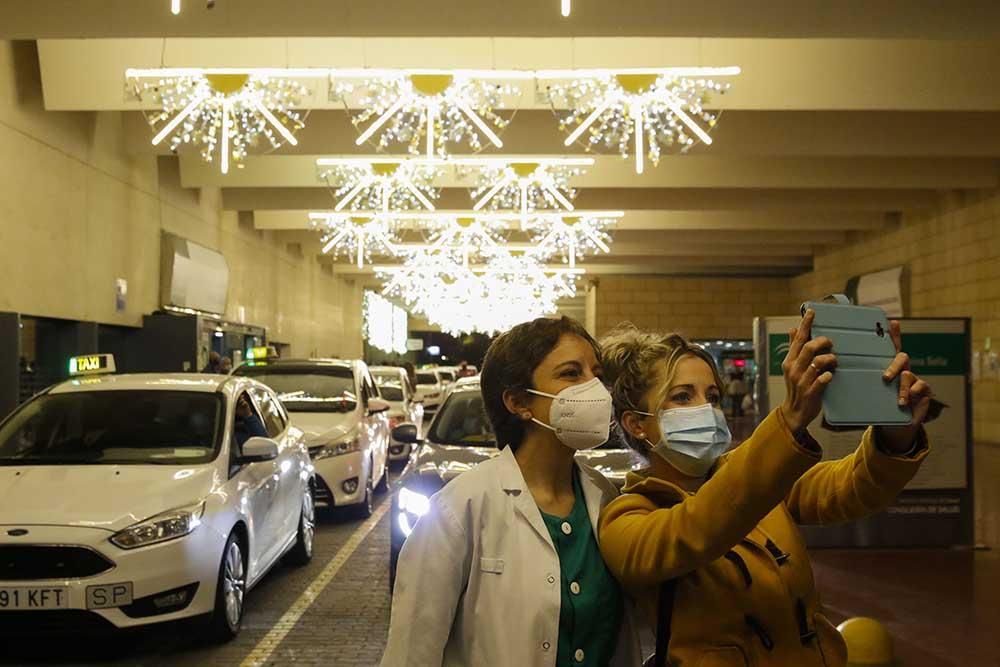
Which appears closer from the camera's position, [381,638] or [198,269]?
[381,638]

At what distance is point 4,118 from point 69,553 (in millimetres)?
11442

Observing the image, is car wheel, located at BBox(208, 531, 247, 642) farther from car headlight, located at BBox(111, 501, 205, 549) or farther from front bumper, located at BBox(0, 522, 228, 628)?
car headlight, located at BBox(111, 501, 205, 549)

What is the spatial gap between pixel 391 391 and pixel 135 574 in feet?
50.6

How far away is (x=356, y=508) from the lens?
1227 cm

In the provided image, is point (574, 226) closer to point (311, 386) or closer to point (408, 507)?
point (311, 386)

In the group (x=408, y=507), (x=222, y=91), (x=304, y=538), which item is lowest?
(x=304, y=538)

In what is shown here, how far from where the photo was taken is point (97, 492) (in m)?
6.29

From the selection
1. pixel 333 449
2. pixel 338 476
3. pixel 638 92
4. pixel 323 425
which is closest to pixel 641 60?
pixel 638 92

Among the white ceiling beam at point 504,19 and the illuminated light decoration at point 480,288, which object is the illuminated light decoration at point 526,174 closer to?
the white ceiling beam at point 504,19

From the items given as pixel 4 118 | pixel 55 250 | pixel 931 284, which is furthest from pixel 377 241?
pixel 931 284

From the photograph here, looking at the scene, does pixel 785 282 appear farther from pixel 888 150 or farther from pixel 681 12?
pixel 681 12

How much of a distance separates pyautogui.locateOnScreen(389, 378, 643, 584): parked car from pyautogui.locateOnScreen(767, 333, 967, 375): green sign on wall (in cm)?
264

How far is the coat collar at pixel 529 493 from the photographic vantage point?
96.0 inches

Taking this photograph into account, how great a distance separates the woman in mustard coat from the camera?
2127 mm
